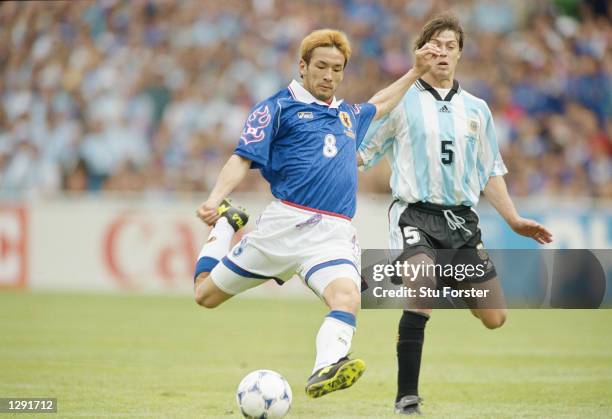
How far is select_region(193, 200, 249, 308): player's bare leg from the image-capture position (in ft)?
24.6

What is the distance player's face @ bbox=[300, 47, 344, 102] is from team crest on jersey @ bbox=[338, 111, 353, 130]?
0.15 m

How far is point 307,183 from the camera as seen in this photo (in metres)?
7.02

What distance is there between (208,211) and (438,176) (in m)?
1.95

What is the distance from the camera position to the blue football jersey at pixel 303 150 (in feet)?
22.9

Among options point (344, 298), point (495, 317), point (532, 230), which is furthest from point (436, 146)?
point (344, 298)

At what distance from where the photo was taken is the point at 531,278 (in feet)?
52.4

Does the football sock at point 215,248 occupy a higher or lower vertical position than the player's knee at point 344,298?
higher

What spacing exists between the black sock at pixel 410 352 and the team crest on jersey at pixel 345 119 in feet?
4.78

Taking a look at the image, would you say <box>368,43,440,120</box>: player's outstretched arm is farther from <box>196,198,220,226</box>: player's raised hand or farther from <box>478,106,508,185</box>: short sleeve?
<box>196,198,220,226</box>: player's raised hand

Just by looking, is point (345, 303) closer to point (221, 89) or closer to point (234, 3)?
point (221, 89)

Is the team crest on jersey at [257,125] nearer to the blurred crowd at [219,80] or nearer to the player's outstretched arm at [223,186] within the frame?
the player's outstretched arm at [223,186]

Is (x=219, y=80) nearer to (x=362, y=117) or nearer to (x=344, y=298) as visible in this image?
(x=362, y=117)

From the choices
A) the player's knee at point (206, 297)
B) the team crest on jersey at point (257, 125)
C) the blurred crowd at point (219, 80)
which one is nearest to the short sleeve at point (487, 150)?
the team crest on jersey at point (257, 125)

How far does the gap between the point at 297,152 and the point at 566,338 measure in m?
6.99
